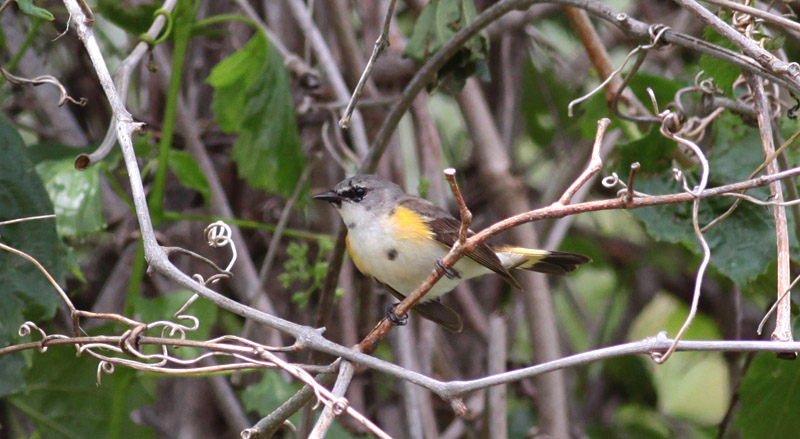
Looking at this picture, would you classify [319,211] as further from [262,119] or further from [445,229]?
[445,229]

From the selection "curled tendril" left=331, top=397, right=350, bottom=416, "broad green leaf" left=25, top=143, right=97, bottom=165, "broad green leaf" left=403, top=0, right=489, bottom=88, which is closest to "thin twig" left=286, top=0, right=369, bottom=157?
"broad green leaf" left=403, top=0, right=489, bottom=88

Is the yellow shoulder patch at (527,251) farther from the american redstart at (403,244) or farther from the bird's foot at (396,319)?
the bird's foot at (396,319)

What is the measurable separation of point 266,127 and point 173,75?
631mm

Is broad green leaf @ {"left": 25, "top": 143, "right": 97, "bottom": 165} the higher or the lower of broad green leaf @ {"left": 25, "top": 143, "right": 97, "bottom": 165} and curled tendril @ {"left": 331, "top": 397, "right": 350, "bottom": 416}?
the lower

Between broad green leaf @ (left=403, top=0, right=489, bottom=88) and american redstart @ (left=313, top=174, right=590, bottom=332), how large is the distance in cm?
47

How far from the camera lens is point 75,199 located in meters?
2.71

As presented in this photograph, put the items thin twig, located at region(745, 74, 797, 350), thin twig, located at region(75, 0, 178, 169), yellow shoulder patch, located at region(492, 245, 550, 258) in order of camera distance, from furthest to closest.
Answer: yellow shoulder patch, located at region(492, 245, 550, 258) → thin twig, located at region(75, 0, 178, 169) → thin twig, located at region(745, 74, 797, 350)

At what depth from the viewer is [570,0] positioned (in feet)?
7.43

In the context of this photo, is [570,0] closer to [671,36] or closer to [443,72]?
[671,36]

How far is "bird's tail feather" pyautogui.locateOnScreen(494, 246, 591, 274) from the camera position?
301 cm

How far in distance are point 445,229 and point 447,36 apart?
0.72 metres

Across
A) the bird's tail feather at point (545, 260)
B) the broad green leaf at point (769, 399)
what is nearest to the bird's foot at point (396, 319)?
the bird's tail feather at point (545, 260)

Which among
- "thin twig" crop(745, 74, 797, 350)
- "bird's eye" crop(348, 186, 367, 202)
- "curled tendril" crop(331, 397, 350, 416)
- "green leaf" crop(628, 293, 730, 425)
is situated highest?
"thin twig" crop(745, 74, 797, 350)

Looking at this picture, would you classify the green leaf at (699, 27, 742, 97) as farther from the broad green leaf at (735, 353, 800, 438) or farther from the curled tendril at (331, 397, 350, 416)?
the curled tendril at (331, 397, 350, 416)
